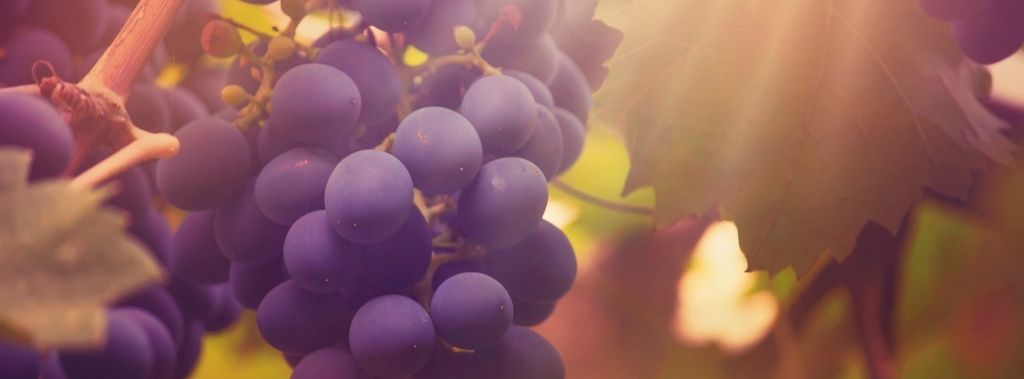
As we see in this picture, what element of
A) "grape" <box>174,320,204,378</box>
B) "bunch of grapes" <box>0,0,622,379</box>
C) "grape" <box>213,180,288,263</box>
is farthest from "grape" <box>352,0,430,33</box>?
"grape" <box>174,320,204,378</box>

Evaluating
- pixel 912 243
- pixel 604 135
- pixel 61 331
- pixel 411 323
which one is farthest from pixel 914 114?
pixel 61 331

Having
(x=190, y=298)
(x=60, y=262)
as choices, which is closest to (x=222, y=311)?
(x=190, y=298)

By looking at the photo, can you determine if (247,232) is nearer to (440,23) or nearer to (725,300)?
(440,23)

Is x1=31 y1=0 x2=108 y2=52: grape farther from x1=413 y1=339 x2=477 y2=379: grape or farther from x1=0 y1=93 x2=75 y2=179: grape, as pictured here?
x1=413 y1=339 x2=477 y2=379: grape

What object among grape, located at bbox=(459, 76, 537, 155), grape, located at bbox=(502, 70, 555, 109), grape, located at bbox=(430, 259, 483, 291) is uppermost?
grape, located at bbox=(459, 76, 537, 155)

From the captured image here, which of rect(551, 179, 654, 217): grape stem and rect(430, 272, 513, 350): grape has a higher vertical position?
rect(430, 272, 513, 350): grape

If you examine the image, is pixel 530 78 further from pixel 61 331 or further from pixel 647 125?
pixel 61 331
